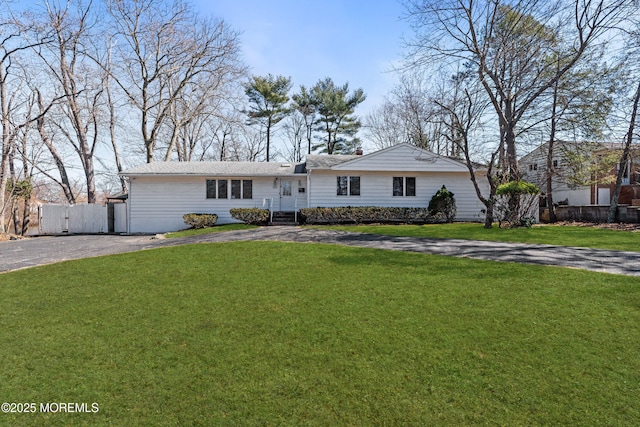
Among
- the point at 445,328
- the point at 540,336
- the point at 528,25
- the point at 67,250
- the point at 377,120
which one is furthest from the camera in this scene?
the point at 377,120

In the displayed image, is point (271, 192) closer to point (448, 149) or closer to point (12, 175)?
point (12, 175)

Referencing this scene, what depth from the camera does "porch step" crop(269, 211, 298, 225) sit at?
16906 mm

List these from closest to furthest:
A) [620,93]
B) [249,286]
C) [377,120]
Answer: [249,286] → [620,93] → [377,120]

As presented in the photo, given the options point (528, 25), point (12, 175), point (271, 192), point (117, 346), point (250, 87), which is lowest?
point (117, 346)

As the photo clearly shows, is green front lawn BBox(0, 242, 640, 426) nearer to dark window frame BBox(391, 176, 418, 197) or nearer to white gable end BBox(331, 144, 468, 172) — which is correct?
white gable end BBox(331, 144, 468, 172)

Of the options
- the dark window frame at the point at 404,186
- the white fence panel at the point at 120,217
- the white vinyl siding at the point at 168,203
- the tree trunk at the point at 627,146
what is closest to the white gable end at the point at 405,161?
the dark window frame at the point at 404,186

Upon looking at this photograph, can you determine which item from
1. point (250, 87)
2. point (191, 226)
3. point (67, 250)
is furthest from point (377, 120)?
point (67, 250)

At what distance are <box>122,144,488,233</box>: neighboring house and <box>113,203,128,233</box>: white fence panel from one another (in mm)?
954

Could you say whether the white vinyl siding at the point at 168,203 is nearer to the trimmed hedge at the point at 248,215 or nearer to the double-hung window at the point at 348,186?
the trimmed hedge at the point at 248,215

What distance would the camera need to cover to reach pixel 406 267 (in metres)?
6.57

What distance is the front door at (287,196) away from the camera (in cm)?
1781

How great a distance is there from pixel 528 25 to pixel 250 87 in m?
22.9

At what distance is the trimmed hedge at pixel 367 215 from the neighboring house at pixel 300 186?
0.71m

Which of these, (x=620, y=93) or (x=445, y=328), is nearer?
(x=445, y=328)
